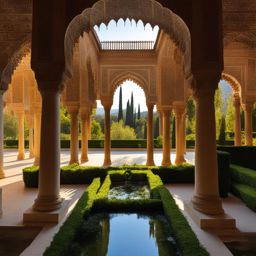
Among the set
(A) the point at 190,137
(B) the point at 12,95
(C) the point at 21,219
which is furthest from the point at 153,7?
(A) the point at 190,137

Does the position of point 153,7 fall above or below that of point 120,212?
above

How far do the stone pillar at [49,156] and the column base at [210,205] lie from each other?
3.02 m

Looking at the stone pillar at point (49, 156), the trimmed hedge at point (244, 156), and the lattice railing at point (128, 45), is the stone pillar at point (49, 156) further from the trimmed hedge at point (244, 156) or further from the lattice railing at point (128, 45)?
the lattice railing at point (128, 45)

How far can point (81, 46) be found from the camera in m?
11.4

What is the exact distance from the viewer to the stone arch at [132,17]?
213 inches

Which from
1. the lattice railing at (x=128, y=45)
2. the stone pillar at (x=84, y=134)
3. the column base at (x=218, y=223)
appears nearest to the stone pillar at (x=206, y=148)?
the column base at (x=218, y=223)

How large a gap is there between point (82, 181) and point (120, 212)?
4066 millimetres

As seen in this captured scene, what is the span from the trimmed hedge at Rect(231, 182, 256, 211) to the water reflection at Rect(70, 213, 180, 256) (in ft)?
7.52

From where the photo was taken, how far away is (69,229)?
4395 millimetres

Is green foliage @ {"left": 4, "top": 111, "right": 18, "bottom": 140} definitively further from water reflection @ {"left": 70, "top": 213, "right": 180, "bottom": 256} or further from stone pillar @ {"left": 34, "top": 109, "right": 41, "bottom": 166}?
water reflection @ {"left": 70, "top": 213, "right": 180, "bottom": 256}

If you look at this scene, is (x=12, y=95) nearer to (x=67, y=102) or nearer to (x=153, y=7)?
(x=67, y=102)

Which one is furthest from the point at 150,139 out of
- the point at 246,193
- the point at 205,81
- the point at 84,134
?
the point at 205,81

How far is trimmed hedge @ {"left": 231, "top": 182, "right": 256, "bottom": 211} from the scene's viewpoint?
604cm

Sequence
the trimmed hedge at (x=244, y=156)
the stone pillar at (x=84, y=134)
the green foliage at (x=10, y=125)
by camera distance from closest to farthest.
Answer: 1. the trimmed hedge at (x=244, y=156)
2. the stone pillar at (x=84, y=134)
3. the green foliage at (x=10, y=125)
